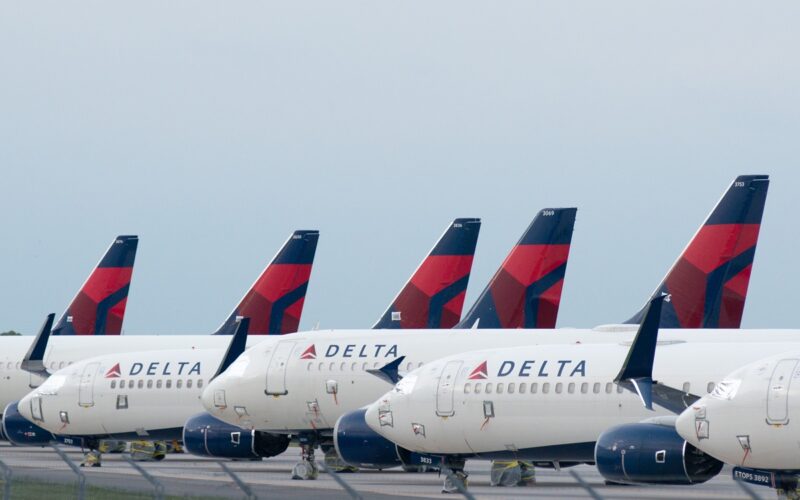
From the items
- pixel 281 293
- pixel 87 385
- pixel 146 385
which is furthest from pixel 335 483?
pixel 281 293

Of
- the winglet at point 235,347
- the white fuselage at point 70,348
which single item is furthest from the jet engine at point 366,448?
the white fuselage at point 70,348

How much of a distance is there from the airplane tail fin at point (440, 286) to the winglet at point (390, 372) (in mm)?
12008

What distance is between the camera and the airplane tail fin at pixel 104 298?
72188 mm

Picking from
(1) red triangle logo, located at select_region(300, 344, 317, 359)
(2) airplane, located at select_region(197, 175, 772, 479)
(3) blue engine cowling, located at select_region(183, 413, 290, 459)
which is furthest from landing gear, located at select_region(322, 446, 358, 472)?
(1) red triangle logo, located at select_region(300, 344, 317, 359)

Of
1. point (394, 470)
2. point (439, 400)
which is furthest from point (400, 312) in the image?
point (439, 400)

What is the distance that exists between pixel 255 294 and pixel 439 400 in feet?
87.8

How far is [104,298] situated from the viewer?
240ft

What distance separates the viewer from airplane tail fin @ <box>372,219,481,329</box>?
54.6 metres

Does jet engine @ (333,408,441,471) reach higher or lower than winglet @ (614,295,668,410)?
lower

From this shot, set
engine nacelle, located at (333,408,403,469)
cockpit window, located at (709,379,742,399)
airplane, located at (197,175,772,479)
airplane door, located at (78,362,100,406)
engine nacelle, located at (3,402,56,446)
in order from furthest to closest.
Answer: engine nacelle, located at (3,402,56,446) → airplane door, located at (78,362,100,406) → airplane, located at (197,175,772,479) → engine nacelle, located at (333,408,403,469) → cockpit window, located at (709,379,742,399)

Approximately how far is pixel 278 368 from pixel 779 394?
19.0 m

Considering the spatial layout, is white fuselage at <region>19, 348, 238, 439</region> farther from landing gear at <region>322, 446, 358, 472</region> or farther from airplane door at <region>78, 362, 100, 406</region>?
landing gear at <region>322, 446, 358, 472</region>

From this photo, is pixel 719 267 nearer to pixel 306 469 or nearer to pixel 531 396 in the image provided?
pixel 531 396

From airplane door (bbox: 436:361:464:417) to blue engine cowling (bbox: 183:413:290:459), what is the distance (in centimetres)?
910
